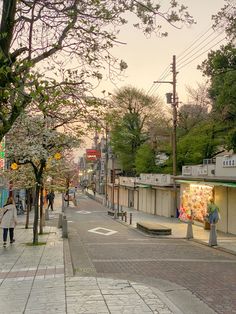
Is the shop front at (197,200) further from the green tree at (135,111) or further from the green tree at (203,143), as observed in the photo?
the green tree at (135,111)

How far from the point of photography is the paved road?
892 cm

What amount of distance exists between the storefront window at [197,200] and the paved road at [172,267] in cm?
750

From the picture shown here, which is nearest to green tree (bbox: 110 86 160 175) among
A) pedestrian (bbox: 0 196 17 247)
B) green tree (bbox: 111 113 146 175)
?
green tree (bbox: 111 113 146 175)

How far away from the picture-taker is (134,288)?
350 inches

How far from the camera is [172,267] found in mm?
12297

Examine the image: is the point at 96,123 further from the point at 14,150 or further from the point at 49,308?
the point at 14,150

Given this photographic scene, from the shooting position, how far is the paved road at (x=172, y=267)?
892cm

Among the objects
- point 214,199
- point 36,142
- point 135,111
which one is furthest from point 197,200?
point 135,111

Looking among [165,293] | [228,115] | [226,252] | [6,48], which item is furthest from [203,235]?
[6,48]

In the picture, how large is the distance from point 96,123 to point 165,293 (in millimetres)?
3539

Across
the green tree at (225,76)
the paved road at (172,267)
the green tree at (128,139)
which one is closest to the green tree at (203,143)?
the green tree at (225,76)

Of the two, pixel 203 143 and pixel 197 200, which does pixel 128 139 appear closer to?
pixel 203 143

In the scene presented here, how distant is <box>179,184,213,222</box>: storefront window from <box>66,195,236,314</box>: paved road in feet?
24.6

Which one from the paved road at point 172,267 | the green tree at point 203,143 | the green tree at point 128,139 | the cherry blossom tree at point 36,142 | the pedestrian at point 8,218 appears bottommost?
the paved road at point 172,267
